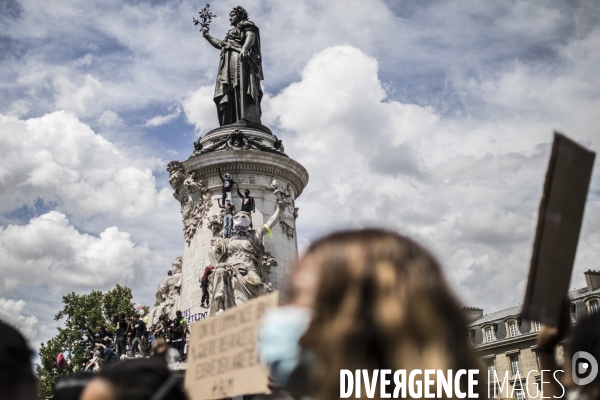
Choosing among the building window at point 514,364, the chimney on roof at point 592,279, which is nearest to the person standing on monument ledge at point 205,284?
the building window at point 514,364

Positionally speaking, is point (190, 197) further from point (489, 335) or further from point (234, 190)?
point (489, 335)

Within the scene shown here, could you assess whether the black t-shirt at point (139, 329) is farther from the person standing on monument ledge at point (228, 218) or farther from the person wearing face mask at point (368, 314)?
the person wearing face mask at point (368, 314)

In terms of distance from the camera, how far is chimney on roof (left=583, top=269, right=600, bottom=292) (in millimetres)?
32875

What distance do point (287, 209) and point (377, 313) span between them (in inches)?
742

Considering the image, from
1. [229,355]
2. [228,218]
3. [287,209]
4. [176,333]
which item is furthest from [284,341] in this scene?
[287,209]

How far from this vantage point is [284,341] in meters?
1.97

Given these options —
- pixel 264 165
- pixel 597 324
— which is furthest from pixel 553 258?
pixel 264 165

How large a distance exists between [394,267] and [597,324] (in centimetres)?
162

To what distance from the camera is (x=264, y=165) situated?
20.2 m

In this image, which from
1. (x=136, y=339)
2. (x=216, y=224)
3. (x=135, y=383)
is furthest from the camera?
(x=216, y=224)


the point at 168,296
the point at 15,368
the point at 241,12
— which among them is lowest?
the point at 15,368

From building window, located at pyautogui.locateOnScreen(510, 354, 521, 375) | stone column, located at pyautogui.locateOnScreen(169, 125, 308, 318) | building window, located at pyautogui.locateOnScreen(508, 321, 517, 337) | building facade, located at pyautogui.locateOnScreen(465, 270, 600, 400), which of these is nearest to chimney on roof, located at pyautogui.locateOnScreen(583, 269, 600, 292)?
building facade, located at pyautogui.locateOnScreen(465, 270, 600, 400)

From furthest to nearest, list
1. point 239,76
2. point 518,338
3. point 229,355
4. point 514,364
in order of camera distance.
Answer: point 514,364 → point 518,338 → point 239,76 → point 229,355

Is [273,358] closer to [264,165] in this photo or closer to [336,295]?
[336,295]
